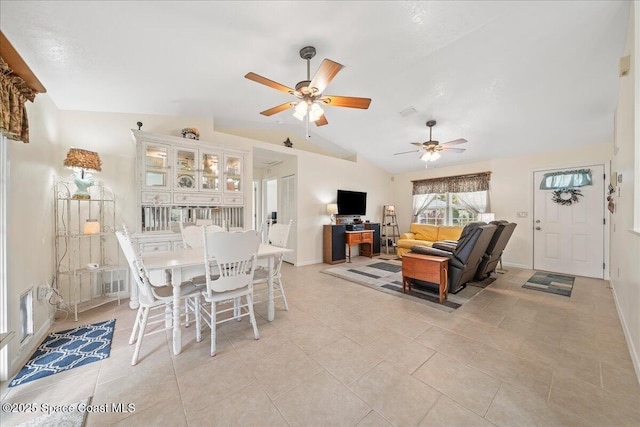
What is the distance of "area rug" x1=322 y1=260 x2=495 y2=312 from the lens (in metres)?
3.05

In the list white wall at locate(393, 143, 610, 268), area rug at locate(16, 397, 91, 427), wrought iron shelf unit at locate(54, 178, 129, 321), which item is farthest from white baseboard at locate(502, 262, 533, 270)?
wrought iron shelf unit at locate(54, 178, 129, 321)

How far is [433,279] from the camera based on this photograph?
9.87 ft

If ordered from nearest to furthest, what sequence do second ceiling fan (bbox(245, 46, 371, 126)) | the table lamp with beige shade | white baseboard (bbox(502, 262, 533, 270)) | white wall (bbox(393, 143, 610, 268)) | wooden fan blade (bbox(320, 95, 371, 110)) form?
second ceiling fan (bbox(245, 46, 371, 126))
wooden fan blade (bbox(320, 95, 371, 110))
the table lamp with beige shade
white wall (bbox(393, 143, 610, 268))
white baseboard (bbox(502, 262, 533, 270))

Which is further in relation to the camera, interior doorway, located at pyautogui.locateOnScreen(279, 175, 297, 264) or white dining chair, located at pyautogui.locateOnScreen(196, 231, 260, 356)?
interior doorway, located at pyautogui.locateOnScreen(279, 175, 297, 264)

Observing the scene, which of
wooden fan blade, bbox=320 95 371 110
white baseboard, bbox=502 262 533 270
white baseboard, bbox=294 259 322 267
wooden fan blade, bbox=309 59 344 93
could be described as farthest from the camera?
white baseboard, bbox=294 259 322 267

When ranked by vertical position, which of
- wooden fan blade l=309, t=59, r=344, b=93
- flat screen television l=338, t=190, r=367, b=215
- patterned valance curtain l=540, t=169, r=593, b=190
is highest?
wooden fan blade l=309, t=59, r=344, b=93

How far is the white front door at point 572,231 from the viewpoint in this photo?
412cm

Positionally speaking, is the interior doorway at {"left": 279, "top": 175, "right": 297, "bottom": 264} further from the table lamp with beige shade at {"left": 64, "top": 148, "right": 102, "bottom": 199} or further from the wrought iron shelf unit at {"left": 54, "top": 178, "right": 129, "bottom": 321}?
the table lamp with beige shade at {"left": 64, "top": 148, "right": 102, "bottom": 199}

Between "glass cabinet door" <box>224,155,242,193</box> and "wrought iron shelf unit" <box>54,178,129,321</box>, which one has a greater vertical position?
"glass cabinet door" <box>224,155,242,193</box>

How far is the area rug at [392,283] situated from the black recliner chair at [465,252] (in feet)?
0.54

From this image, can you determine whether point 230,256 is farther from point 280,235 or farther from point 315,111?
point 315,111

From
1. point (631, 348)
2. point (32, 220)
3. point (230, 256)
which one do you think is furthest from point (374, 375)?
point (32, 220)

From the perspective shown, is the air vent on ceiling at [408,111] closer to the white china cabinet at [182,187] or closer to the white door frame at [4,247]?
the white china cabinet at [182,187]

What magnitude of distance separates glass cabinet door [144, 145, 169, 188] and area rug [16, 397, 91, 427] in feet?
8.17
